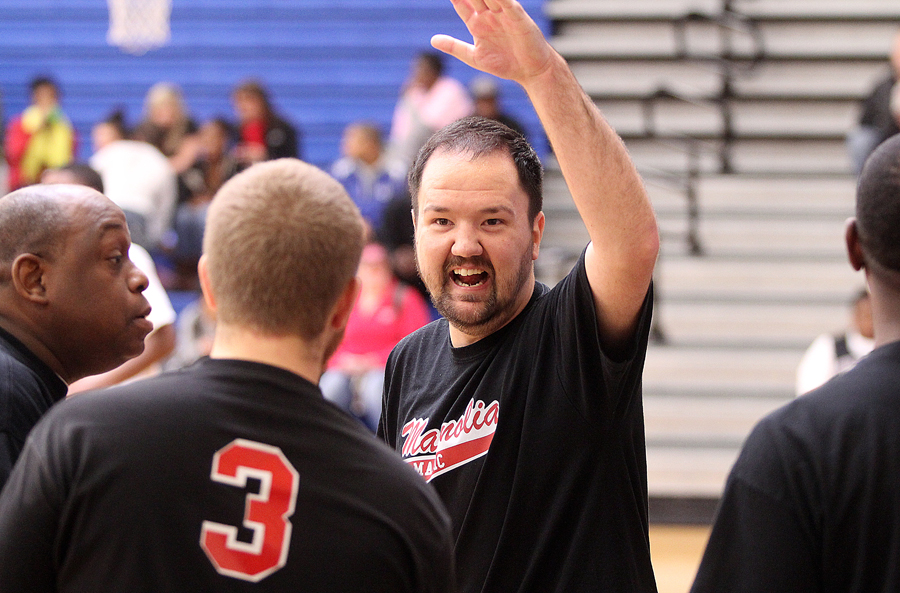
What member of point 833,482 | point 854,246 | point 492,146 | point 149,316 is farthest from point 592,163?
point 149,316

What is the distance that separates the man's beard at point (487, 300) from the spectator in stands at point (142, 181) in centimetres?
587

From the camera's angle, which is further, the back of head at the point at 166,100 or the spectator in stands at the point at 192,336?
the back of head at the point at 166,100

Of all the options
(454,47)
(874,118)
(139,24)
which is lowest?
(454,47)

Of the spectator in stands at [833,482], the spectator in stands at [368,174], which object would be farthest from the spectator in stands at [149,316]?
the spectator in stands at [368,174]

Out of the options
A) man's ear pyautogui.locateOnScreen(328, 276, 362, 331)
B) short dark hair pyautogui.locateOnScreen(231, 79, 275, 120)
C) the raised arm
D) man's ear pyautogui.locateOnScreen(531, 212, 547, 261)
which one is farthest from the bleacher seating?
man's ear pyautogui.locateOnScreen(328, 276, 362, 331)

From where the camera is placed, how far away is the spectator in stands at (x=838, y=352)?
546 cm

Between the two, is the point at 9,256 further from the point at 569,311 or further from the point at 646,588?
the point at 646,588

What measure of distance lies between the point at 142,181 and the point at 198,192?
67 centimetres

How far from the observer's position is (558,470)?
1942 millimetres

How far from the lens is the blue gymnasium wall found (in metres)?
10.4

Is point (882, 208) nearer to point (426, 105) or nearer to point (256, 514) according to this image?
point (256, 514)

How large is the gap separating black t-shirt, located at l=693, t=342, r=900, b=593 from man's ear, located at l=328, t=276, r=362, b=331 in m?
0.64

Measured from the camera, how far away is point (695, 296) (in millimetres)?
7695

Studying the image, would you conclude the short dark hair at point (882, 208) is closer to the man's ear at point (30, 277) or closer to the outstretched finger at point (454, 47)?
the outstretched finger at point (454, 47)
